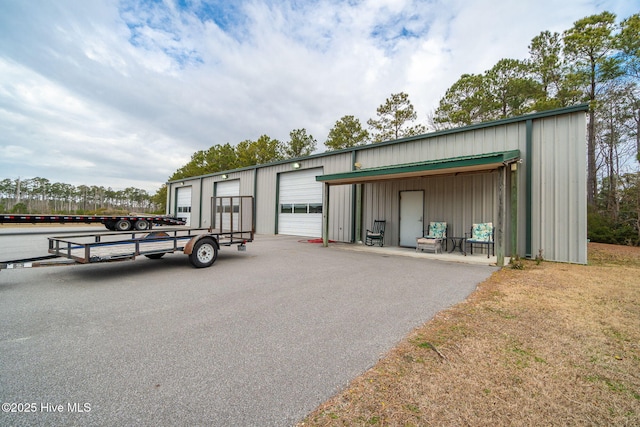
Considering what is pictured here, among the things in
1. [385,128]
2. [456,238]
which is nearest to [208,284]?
[456,238]

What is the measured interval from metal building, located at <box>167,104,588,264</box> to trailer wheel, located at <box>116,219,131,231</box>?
9.55m

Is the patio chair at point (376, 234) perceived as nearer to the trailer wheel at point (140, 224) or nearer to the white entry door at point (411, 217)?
the white entry door at point (411, 217)

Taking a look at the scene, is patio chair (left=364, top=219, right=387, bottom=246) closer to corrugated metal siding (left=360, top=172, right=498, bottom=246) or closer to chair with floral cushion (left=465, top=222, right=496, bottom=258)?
corrugated metal siding (left=360, top=172, right=498, bottom=246)

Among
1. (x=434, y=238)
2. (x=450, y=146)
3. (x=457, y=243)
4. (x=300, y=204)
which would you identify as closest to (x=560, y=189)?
(x=457, y=243)

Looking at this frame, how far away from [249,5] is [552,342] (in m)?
12.1

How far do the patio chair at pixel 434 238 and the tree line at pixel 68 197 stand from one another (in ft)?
138

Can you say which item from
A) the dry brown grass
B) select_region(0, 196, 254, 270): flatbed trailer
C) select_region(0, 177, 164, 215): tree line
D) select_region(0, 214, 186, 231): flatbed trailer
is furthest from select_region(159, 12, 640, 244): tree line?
select_region(0, 177, 164, 215): tree line

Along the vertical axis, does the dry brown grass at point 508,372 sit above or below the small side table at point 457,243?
below

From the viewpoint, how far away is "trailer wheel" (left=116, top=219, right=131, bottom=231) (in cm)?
1525

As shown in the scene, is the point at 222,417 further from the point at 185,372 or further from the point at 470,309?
the point at 470,309

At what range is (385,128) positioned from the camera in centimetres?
2209

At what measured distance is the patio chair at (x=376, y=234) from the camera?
10031 millimetres

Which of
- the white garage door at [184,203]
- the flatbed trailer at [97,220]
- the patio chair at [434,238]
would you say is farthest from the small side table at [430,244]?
the white garage door at [184,203]

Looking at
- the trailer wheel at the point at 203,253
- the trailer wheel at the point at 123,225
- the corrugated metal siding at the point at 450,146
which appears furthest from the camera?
the trailer wheel at the point at 123,225
